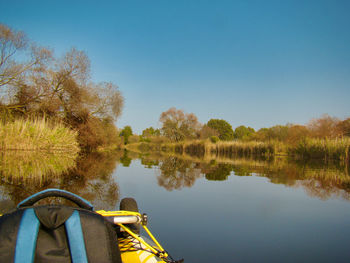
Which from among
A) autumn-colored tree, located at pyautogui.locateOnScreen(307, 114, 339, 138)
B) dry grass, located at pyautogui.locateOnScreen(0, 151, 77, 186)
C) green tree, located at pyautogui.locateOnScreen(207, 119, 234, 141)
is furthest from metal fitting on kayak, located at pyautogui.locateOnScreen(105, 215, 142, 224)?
green tree, located at pyautogui.locateOnScreen(207, 119, 234, 141)

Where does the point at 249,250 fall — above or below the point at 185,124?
below

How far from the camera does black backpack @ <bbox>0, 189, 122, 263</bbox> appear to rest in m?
0.82

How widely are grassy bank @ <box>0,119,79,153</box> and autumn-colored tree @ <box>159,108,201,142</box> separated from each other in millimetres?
23904

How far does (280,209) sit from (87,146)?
58.7 feet

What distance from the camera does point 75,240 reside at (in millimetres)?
859

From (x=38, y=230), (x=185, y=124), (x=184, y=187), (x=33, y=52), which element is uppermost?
(x=33, y=52)

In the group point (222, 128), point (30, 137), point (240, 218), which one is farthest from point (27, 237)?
point (222, 128)

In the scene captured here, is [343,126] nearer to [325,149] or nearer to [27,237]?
[325,149]

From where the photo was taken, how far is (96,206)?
2.53m

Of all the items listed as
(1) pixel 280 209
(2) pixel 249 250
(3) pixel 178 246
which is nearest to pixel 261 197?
(1) pixel 280 209

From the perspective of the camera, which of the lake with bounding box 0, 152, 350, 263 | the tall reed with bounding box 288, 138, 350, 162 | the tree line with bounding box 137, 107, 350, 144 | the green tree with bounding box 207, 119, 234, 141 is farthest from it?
the green tree with bounding box 207, 119, 234, 141

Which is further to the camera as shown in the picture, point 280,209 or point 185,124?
point 185,124

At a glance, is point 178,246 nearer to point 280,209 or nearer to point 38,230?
point 38,230

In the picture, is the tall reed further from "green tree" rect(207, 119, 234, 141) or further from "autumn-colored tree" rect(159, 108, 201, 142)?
"green tree" rect(207, 119, 234, 141)
